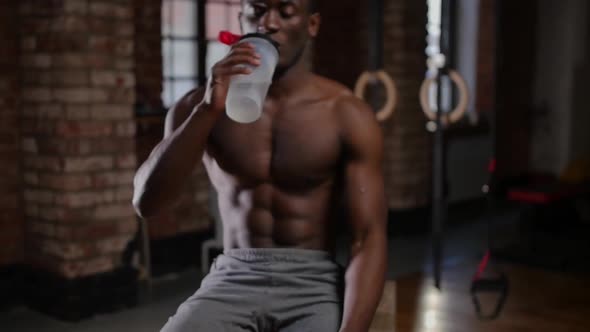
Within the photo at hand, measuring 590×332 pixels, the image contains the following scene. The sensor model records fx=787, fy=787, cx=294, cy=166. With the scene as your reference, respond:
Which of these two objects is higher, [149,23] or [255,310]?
[149,23]

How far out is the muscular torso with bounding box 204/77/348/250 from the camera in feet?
5.44

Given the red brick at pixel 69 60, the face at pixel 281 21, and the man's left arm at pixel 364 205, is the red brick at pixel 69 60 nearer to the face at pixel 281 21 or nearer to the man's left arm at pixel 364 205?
the face at pixel 281 21

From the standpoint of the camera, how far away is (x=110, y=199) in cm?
370

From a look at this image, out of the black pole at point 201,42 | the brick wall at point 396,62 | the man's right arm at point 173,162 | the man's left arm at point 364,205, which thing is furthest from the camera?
the brick wall at point 396,62

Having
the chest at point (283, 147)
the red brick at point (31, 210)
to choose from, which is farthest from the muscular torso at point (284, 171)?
the red brick at point (31, 210)

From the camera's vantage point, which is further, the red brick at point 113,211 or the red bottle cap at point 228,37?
the red brick at point 113,211

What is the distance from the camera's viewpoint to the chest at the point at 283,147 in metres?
1.65

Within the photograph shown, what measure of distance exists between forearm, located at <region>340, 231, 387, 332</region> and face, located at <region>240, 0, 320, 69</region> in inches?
16.9

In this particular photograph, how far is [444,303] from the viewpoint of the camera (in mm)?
4031

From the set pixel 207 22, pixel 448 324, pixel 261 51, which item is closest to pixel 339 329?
pixel 261 51

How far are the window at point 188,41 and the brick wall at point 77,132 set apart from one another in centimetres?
85

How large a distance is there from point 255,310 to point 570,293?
3163mm

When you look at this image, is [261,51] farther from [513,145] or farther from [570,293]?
[513,145]

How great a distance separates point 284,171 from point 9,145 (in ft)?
8.15
